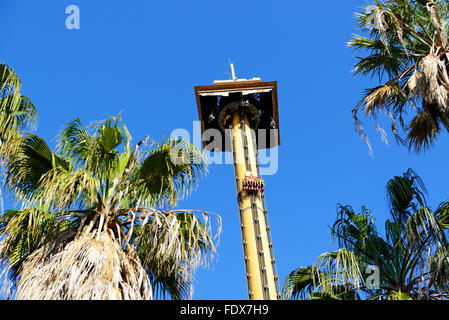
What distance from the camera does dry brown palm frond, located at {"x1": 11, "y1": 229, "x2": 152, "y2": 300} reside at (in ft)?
29.5

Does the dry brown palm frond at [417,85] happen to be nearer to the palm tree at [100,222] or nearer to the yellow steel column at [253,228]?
the palm tree at [100,222]

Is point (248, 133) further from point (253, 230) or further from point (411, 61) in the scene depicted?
point (411, 61)

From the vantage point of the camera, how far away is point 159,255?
33.8 feet

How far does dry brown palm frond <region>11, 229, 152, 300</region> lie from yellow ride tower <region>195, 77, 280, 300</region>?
14739 mm

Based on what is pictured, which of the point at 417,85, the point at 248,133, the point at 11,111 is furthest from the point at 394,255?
the point at 248,133

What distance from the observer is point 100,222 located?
33.6 feet

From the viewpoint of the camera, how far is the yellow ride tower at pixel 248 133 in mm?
24925

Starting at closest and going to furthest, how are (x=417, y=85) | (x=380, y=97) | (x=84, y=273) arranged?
(x=84, y=273), (x=417, y=85), (x=380, y=97)

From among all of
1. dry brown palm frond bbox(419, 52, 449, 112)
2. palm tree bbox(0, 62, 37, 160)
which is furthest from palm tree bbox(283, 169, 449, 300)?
palm tree bbox(0, 62, 37, 160)

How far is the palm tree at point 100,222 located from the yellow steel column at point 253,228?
40.7ft

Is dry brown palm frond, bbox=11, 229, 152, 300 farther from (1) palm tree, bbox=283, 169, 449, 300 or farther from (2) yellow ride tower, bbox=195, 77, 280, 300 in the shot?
(2) yellow ride tower, bbox=195, 77, 280, 300

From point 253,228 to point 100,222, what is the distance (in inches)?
604

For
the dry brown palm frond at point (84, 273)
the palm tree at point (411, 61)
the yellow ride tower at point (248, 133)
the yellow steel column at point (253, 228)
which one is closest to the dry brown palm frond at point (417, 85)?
the palm tree at point (411, 61)
